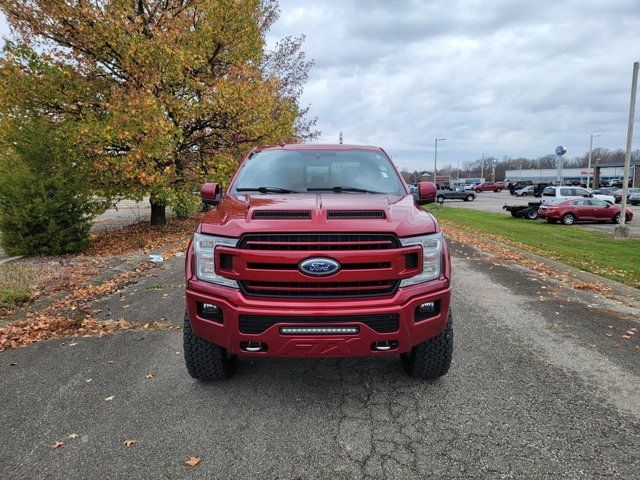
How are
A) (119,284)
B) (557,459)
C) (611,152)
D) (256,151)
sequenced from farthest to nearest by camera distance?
(611,152)
(119,284)
(256,151)
(557,459)

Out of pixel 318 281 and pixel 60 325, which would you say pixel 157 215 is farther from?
pixel 318 281

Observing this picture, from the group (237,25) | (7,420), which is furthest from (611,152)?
(7,420)

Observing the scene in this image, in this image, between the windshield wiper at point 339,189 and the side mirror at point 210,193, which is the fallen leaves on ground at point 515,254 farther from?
the side mirror at point 210,193

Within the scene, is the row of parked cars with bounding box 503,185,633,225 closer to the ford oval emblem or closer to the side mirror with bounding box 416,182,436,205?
the side mirror with bounding box 416,182,436,205

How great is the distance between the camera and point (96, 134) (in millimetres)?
10344

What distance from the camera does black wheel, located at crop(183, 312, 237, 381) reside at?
3145mm

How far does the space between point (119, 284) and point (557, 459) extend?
6539mm

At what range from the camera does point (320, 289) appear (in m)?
2.70

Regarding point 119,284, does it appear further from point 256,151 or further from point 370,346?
point 370,346

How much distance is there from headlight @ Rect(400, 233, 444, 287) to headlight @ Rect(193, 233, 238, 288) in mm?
1182

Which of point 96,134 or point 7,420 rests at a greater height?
point 96,134

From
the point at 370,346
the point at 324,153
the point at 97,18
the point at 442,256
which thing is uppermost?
the point at 97,18

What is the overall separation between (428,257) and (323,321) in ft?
2.82

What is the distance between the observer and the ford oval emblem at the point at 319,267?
2662 millimetres
